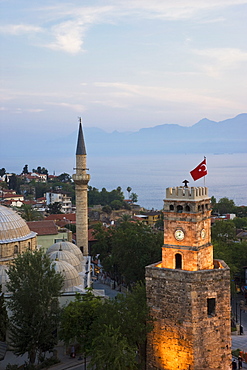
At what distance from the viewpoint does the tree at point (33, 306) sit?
2044 cm

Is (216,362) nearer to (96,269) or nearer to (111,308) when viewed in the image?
(111,308)

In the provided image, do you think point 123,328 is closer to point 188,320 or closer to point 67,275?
point 188,320

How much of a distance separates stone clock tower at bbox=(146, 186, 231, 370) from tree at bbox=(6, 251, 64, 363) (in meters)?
5.61

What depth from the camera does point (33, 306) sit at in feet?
68.3

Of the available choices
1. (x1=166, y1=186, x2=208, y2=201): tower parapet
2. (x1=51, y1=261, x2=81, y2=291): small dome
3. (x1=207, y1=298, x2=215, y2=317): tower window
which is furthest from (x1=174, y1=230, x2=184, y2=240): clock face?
(x1=51, y1=261, x2=81, y2=291): small dome

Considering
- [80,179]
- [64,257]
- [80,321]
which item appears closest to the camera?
[80,321]

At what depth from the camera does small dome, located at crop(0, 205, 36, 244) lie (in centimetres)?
2866

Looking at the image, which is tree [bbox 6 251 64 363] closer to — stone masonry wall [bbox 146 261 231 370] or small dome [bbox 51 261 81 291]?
small dome [bbox 51 261 81 291]

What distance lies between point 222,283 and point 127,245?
1943 centimetres

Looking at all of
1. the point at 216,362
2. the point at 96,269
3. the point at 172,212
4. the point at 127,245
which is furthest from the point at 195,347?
the point at 96,269

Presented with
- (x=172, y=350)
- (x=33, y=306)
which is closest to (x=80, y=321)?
(x=33, y=306)

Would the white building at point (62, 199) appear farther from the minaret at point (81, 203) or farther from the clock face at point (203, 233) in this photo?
the clock face at point (203, 233)

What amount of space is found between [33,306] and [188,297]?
841cm

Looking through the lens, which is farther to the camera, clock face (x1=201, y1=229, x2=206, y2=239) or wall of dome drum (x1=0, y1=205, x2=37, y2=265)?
wall of dome drum (x1=0, y1=205, x2=37, y2=265)
